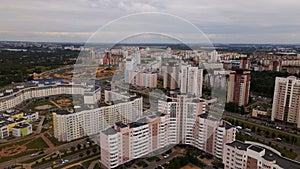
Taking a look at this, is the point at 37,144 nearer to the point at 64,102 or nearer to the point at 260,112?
the point at 64,102

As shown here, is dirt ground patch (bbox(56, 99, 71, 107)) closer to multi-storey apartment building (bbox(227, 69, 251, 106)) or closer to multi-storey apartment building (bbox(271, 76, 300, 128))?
multi-storey apartment building (bbox(227, 69, 251, 106))

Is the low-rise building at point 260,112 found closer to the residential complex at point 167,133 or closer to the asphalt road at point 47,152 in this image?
the residential complex at point 167,133

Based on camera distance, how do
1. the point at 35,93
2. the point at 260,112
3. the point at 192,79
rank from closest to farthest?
the point at 260,112 → the point at 192,79 → the point at 35,93

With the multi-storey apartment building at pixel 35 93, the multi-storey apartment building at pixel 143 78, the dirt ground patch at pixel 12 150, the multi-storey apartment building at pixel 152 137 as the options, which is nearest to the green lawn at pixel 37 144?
the dirt ground patch at pixel 12 150

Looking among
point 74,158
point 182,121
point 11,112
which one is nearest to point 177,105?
point 182,121

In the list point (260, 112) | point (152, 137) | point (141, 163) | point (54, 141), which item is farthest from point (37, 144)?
point (260, 112)

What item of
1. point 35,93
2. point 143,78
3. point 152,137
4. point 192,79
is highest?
point 192,79

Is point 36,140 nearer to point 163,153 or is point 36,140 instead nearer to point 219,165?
point 163,153
